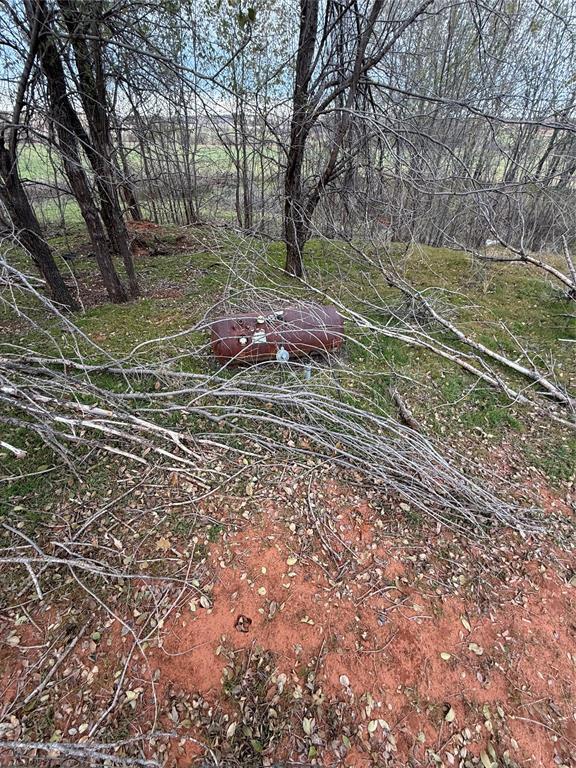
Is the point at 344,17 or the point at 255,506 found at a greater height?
the point at 344,17

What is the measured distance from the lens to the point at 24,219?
373 centimetres

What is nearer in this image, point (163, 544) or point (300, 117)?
point (163, 544)

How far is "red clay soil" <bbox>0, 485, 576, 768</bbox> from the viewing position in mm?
1679

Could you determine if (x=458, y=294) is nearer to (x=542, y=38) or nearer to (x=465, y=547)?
(x=465, y=547)

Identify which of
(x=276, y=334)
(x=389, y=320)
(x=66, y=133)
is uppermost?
(x=66, y=133)

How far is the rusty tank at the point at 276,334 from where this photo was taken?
3354mm

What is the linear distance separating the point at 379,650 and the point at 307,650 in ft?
1.23

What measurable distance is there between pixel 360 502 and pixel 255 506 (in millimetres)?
731

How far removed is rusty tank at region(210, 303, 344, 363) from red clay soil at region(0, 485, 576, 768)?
1564mm

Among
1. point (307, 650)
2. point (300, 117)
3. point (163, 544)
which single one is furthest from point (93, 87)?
point (307, 650)

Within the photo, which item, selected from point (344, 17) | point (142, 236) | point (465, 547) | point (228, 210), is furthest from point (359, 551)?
point (228, 210)

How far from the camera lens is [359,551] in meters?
2.33

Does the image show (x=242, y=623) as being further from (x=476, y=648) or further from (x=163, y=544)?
(x=476, y=648)

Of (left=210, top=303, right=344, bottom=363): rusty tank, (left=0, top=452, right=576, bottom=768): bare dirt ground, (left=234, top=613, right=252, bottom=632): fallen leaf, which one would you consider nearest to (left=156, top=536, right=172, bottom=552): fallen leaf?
(left=0, top=452, right=576, bottom=768): bare dirt ground
